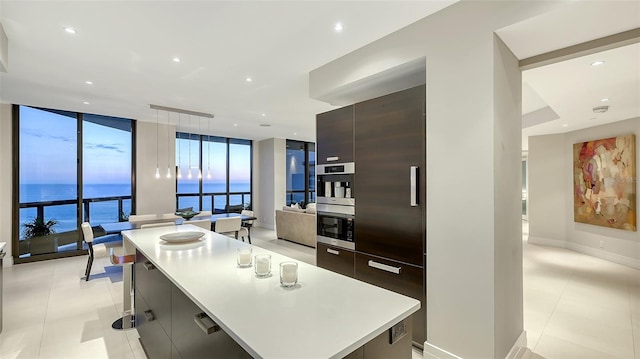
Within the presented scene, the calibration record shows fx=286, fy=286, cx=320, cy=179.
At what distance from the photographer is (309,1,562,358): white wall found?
198 cm

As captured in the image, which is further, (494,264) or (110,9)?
(110,9)

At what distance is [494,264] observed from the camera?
1.97m

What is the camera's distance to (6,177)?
16.4ft

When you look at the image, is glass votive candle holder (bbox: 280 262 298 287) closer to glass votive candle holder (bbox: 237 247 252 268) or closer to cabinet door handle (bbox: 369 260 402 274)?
glass votive candle holder (bbox: 237 247 252 268)

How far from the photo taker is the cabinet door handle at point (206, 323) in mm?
1213

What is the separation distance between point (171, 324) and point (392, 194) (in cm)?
194

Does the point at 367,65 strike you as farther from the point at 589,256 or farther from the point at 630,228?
the point at 589,256

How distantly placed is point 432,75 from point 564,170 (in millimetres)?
5842

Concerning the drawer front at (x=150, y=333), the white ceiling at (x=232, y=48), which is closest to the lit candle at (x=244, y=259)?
the drawer front at (x=150, y=333)

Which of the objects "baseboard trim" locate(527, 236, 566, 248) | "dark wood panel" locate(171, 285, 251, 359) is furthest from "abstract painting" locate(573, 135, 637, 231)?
"dark wood panel" locate(171, 285, 251, 359)

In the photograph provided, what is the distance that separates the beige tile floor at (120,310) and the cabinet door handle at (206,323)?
169 centimetres

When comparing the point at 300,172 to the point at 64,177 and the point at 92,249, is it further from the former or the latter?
the point at 92,249

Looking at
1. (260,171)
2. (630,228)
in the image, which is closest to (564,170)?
(630,228)

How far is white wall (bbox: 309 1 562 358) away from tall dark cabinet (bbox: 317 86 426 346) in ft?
0.37
